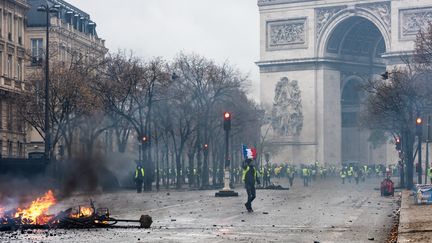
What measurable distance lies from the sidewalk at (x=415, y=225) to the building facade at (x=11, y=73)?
147 ft

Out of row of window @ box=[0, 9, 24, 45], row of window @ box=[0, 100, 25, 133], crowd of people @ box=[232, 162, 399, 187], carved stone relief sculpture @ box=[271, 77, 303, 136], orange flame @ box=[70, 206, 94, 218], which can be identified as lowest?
orange flame @ box=[70, 206, 94, 218]

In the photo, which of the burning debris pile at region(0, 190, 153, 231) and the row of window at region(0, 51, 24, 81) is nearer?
the burning debris pile at region(0, 190, 153, 231)

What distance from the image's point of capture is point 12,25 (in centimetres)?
8275

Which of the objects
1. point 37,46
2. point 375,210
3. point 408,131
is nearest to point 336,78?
point 37,46

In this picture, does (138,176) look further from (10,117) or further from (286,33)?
(286,33)

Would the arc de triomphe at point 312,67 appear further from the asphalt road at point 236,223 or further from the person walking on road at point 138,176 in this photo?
the asphalt road at point 236,223

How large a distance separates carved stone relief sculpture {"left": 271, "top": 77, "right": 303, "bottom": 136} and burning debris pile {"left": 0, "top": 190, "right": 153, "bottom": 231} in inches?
3697

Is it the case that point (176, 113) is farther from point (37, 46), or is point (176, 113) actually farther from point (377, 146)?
point (377, 146)

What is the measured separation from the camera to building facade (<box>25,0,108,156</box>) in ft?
336

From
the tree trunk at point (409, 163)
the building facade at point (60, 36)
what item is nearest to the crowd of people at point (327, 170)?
the building facade at point (60, 36)

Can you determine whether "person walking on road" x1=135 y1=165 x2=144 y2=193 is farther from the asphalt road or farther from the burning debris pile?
the burning debris pile

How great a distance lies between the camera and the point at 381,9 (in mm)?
118938

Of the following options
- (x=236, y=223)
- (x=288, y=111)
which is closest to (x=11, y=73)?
(x=288, y=111)

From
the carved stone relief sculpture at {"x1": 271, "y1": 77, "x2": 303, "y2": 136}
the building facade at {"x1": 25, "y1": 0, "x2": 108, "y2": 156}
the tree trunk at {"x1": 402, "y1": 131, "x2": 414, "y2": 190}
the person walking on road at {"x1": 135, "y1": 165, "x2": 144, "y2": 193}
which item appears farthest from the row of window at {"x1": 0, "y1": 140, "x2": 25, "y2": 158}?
the carved stone relief sculpture at {"x1": 271, "y1": 77, "x2": 303, "y2": 136}
